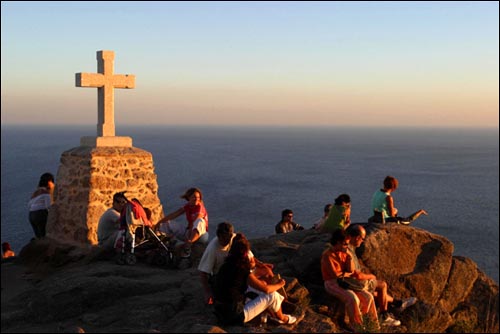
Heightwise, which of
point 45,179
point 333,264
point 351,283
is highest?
point 45,179

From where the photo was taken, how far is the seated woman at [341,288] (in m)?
7.04

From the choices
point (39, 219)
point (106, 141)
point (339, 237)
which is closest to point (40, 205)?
point (39, 219)

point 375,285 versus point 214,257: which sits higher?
point 214,257

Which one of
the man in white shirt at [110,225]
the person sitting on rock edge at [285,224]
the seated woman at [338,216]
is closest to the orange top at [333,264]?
the seated woman at [338,216]

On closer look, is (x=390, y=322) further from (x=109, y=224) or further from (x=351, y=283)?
(x=109, y=224)

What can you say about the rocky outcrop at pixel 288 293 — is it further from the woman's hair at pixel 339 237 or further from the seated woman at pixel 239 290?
the woman's hair at pixel 339 237

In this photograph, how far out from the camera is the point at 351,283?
715cm

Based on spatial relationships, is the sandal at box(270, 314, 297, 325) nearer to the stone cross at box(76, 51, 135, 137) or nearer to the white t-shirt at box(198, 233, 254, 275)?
the white t-shirt at box(198, 233, 254, 275)

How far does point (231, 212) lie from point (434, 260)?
140 feet

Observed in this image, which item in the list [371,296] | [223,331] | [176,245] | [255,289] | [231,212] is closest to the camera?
[223,331]

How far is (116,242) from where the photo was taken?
931 cm

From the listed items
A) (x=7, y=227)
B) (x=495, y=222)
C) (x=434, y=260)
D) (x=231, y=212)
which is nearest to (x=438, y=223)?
(x=495, y=222)

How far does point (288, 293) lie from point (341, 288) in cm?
76

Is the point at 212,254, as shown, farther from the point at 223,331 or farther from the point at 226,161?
the point at 226,161
